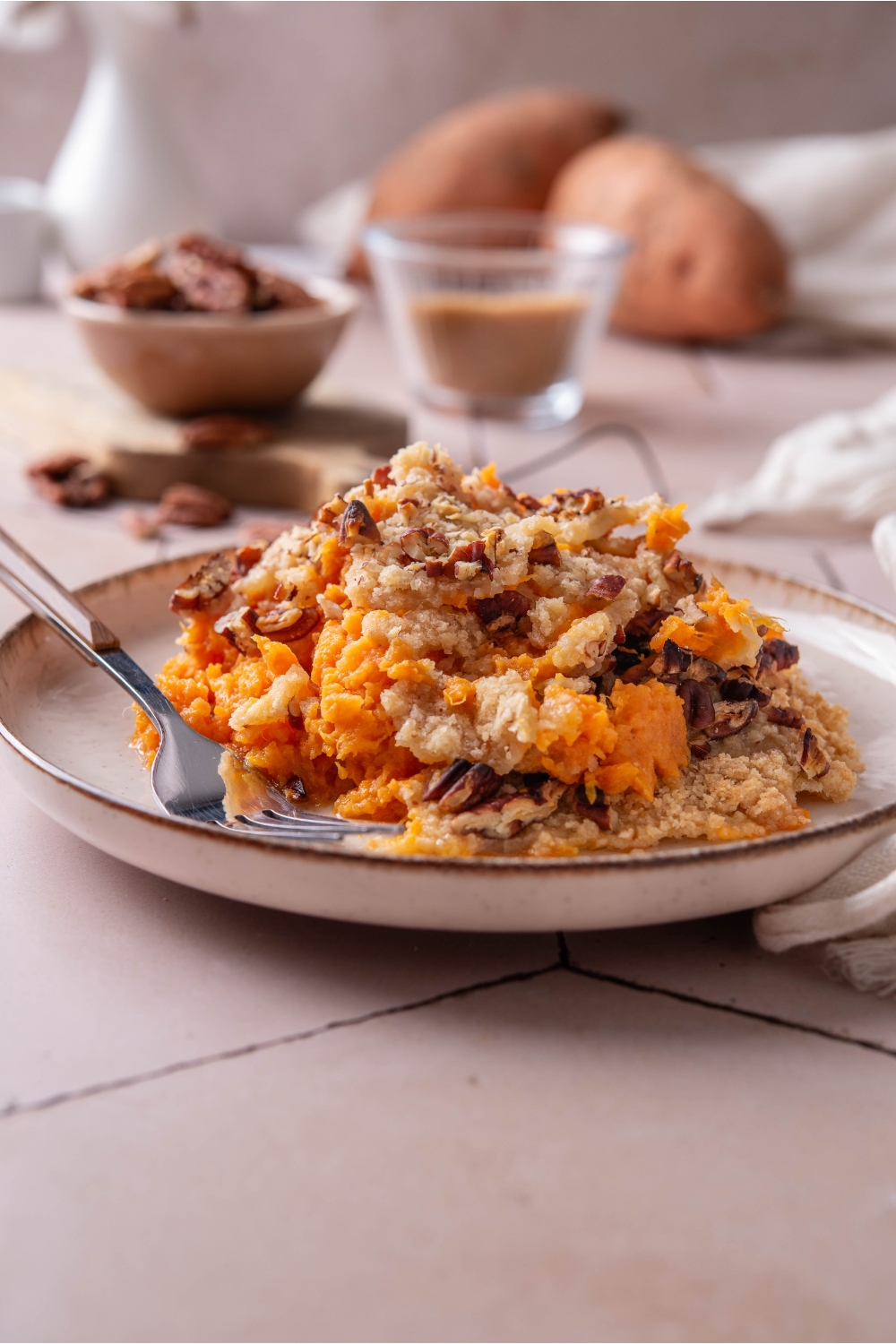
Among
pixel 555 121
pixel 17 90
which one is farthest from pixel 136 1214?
pixel 17 90

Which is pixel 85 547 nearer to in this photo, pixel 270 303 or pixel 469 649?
pixel 270 303

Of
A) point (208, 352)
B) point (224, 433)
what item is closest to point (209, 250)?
point (208, 352)

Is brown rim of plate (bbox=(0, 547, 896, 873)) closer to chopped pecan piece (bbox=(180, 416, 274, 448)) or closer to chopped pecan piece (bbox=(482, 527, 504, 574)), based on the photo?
chopped pecan piece (bbox=(482, 527, 504, 574))

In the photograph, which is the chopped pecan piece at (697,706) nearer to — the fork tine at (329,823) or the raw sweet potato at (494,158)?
the fork tine at (329,823)

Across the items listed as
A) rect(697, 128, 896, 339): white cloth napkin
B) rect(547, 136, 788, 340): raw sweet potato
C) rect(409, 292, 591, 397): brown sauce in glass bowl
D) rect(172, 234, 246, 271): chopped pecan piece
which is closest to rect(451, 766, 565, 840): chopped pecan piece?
rect(172, 234, 246, 271): chopped pecan piece

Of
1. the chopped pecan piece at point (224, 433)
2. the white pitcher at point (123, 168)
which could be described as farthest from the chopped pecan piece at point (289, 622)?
the white pitcher at point (123, 168)
